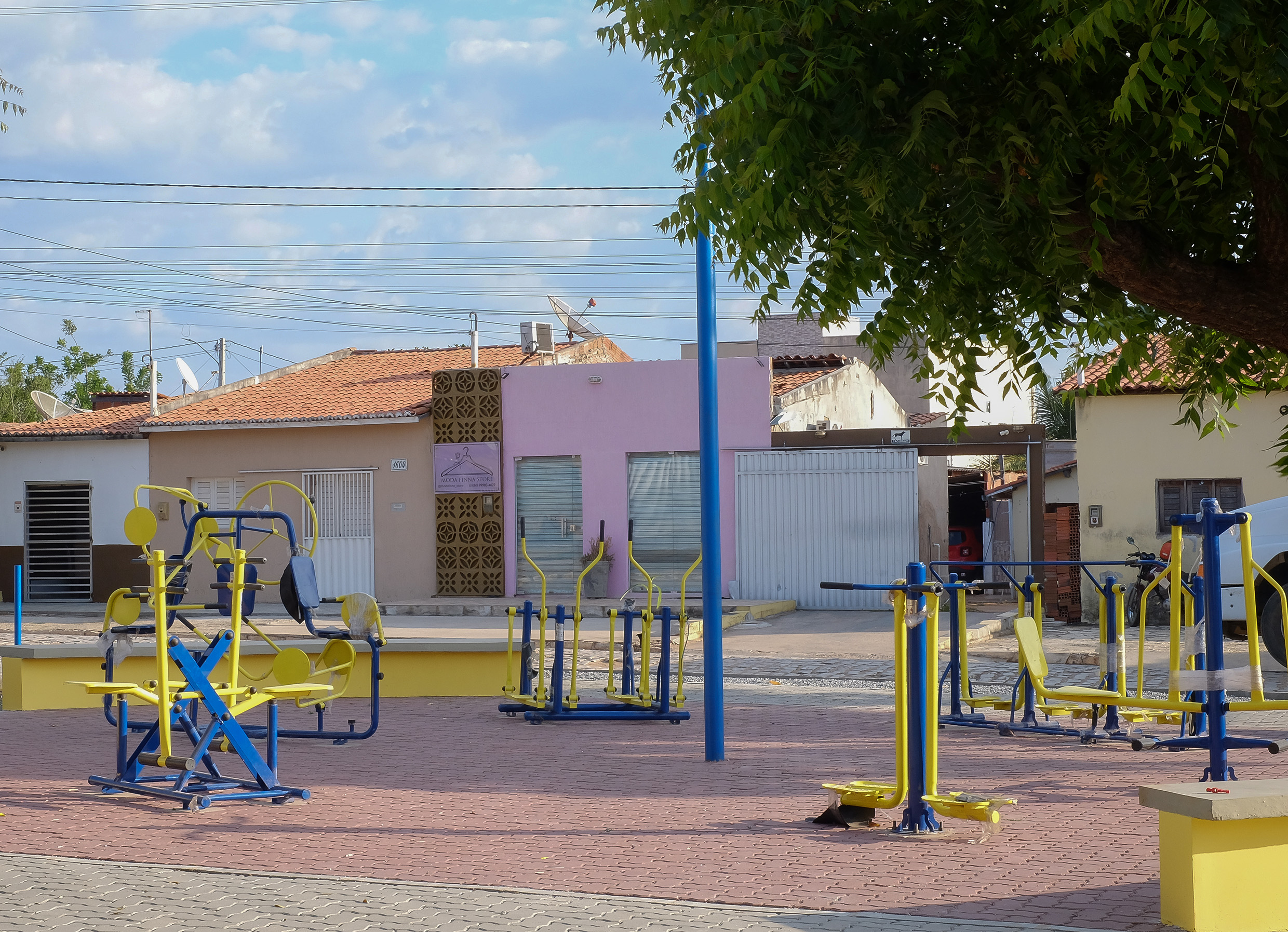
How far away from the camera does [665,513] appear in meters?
24.5

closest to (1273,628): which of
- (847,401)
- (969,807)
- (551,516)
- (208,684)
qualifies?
(969,807)

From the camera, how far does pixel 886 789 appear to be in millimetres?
6582

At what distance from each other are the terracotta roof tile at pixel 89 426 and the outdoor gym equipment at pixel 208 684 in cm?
1901

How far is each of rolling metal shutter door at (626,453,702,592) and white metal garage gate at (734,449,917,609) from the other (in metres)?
1.07

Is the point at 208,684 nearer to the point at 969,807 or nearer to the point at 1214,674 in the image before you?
the point at 969,807

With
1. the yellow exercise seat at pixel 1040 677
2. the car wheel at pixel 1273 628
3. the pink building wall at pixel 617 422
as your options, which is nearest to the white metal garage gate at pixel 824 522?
the pink building wall at pixel 617 422

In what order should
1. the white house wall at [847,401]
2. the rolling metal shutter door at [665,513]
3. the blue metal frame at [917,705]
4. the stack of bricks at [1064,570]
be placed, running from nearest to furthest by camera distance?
the blue metal frame at [917,705], the stack of bricks at [1064,570], the rolling metal shutter door at [665,513], the white house wall at [847,401]

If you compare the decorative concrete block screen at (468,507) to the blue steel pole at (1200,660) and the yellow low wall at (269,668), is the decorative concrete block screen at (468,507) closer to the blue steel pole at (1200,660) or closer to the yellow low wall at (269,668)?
the yellow low wall at (269,668)

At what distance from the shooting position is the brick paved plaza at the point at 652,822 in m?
5.46

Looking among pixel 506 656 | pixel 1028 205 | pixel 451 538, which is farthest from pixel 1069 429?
pixel 1028 205

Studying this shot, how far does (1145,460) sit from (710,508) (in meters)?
13.9

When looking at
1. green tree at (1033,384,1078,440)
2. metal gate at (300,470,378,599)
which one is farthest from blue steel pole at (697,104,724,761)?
green tree at (1033,384,1078,440)

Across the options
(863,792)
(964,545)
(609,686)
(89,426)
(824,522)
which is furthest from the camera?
(964,545)

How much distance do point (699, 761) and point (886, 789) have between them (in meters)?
2.46
